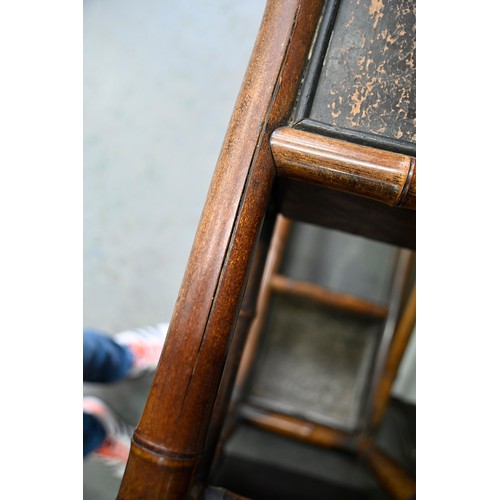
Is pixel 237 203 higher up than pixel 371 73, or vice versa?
pixel 371 73

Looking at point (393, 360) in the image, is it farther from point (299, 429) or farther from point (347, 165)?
point (347, 165)

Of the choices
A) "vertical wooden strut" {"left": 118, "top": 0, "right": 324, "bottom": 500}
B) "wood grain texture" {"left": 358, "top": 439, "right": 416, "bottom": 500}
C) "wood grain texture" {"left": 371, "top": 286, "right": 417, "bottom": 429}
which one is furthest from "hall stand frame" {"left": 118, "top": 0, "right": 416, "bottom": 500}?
"wood grain texture" {"left": 371, "top": 286, "right": 417, "bottom": 429}

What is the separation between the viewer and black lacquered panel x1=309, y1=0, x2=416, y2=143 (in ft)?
1.32

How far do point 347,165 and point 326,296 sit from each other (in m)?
0.86

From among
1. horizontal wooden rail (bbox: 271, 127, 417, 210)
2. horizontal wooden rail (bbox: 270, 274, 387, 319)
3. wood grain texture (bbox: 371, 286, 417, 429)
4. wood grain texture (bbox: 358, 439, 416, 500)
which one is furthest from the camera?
horizontal wooden rail (bbox: 270, 274, 387, 319)

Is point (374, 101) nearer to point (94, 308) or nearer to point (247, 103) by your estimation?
point (247, 103)

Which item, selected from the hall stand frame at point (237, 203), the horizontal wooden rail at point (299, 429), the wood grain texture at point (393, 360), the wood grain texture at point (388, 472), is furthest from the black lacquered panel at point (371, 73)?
the horizontal wooden rail at point (299, 429)

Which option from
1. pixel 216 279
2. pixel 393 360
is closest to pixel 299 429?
pixel 393 360

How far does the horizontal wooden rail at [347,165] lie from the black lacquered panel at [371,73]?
25mm

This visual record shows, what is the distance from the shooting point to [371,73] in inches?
16.1

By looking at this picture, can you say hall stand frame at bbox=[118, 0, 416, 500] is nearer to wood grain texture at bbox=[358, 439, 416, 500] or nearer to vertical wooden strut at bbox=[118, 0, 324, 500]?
vertical wooden strut at bbox=[118, 0, 324, 500]

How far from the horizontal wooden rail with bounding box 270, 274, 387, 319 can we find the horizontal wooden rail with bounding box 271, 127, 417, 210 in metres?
0.82

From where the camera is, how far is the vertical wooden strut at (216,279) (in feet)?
1.26

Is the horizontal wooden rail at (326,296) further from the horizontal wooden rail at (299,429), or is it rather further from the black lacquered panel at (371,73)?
the black lacquered panel at (371,73)
